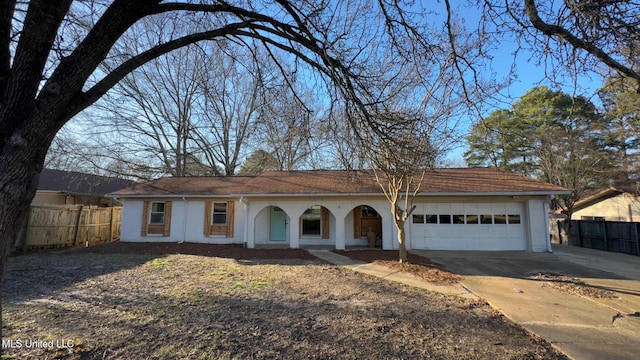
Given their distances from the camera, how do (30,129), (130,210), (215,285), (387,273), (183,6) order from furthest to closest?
(130,210), (387,273), (215,285), (183,6), (30,129)

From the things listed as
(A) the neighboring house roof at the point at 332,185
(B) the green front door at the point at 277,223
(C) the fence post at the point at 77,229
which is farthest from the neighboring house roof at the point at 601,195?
(C) the fence post at the point at 77,229

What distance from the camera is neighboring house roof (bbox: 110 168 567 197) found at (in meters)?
12.9

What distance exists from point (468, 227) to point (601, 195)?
15.2m

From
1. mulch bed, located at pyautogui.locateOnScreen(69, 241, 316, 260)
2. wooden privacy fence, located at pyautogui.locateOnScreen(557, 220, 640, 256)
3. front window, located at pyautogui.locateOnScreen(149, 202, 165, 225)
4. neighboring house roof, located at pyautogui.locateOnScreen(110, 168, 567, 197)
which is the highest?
neighboring house roof, located at pyautogui.locateOnScreen(110, 168, 567, 197)

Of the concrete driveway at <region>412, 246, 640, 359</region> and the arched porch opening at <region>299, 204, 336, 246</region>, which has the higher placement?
the arched porch opening at <region>299, 204, 336, 246</region>

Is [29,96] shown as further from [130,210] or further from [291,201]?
[130,210]

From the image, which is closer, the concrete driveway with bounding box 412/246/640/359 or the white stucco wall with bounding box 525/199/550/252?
the concrete driveway with bounding box 412/246/640/359

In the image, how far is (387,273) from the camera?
8984mm

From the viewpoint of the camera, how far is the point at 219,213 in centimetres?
1575

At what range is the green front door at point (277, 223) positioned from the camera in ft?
51.3

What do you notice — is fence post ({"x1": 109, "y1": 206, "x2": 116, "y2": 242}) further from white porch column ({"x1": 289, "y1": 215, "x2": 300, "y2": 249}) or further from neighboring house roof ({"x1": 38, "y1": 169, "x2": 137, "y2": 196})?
white porch column ({"x1": 289, "y1": 215, "x2": 300, "y2": 249})

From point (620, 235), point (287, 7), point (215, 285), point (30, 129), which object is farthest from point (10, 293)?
point (620, 235)

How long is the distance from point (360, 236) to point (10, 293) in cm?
1176

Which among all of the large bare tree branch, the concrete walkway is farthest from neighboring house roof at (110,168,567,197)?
the large bare tree branch
